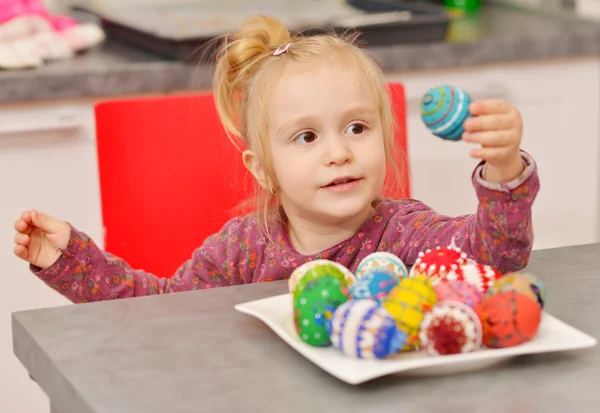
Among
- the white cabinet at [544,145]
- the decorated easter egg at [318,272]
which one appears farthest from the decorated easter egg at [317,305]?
the white cabinet at [544,145]

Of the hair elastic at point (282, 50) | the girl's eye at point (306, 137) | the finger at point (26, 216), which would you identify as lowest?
the finger at point (26, 216)

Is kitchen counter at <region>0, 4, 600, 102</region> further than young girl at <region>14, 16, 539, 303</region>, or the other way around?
kitchen counter at <region>0, 4, 600, 102</region>

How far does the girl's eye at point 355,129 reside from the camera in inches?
48.3

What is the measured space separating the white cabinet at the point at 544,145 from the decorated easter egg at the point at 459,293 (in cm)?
132

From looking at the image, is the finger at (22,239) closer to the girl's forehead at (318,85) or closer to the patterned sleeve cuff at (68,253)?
the patterned sleeve cuff at (68,253)

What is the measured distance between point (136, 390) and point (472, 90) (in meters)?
1.55

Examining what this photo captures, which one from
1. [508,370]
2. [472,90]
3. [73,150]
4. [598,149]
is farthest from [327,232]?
[598,149]

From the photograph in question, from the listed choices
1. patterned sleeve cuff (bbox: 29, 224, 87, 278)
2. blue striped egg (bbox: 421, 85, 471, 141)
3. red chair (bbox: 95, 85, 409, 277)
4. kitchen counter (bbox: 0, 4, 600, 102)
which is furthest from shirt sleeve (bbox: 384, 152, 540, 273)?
kitchen counter (bbox: 0, 4, 600, 102)

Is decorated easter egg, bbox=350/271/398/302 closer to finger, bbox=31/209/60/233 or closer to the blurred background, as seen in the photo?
finger, bbox=31/209/60/233

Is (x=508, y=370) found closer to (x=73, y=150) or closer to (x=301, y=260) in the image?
(x=301, y=260)

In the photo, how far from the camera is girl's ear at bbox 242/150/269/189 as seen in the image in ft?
4.43

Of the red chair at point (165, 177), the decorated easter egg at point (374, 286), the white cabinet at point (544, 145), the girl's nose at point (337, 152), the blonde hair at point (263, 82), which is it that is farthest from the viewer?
the white cabinet at point (544, 145)

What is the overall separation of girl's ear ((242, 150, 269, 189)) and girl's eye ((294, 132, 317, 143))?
13 centimetres

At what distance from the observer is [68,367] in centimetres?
85
